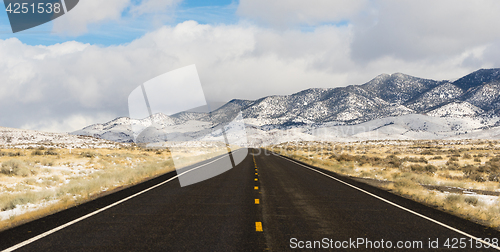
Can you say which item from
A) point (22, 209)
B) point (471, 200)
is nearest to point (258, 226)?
point (22, 209)

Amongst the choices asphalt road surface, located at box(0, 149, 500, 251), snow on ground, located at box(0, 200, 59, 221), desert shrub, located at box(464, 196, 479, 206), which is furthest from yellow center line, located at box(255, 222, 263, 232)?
desert shrub, located at box(464, 196, 479, 206)

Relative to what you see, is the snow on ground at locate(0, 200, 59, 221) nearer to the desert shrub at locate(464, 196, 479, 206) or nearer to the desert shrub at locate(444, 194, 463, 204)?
the desert shrub at locate(444, 194, 463, 204)

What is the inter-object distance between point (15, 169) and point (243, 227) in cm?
1875

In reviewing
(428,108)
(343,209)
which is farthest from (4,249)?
(428,108)

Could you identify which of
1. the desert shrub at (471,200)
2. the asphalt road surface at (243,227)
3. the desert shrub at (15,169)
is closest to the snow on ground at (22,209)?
the asphalt road surface at (243,227)

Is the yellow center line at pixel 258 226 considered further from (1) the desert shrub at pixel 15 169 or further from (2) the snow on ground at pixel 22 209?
(1) the desert shrub at pixel 15 169

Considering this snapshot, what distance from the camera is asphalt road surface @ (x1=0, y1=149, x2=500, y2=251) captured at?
586cm

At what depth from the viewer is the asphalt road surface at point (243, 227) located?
231 inches

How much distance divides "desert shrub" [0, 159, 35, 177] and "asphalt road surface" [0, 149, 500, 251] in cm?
1185

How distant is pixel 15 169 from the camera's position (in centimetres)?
1944

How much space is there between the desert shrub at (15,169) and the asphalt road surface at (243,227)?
11.8m

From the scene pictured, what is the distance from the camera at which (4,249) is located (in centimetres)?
535

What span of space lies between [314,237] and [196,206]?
13.8 ft

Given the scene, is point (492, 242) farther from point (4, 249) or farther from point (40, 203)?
point (40, 203)
